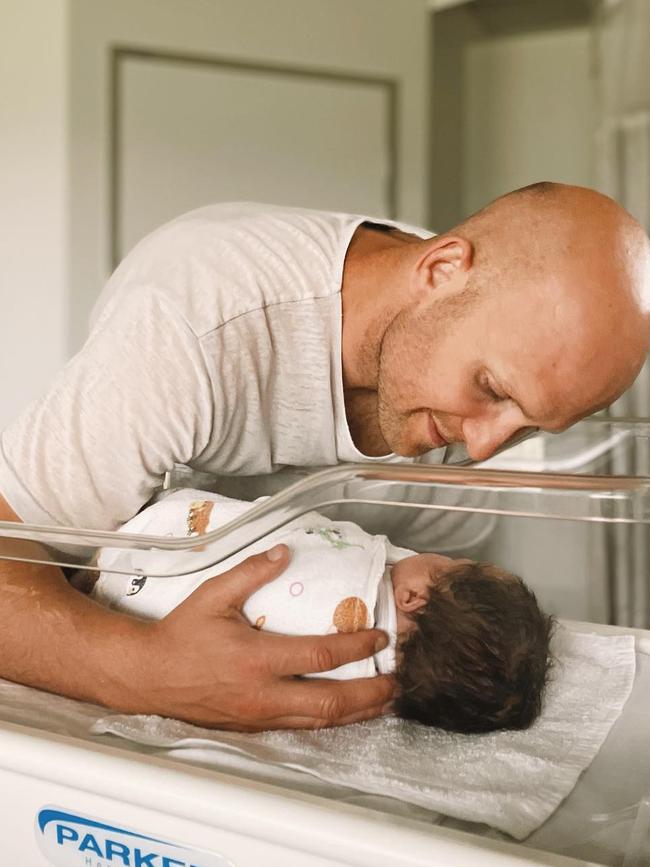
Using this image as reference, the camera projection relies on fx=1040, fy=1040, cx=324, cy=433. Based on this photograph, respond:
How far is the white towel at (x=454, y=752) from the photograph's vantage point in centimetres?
60

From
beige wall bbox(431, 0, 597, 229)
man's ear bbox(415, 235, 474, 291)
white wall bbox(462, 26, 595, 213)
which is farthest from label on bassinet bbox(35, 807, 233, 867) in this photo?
white wall bbox(462, 26, 595, 213)

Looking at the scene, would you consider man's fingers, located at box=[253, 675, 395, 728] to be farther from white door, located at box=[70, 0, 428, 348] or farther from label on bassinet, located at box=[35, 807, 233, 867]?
white door, located at box=[70, 0, 428, 348]

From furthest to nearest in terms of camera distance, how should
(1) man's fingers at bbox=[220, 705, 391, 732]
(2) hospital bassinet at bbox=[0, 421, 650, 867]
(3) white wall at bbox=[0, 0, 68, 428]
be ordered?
(3) white wall at bbox=[0, 0, 68, 428] < (1) man's fingers at bbox=[220, 705, 391, 732] < (2) hospital bassinet at bbox=[0, 421, 650, 867]

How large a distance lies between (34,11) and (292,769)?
2.01 m

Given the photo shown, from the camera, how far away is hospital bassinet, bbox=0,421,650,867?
534 millimetres

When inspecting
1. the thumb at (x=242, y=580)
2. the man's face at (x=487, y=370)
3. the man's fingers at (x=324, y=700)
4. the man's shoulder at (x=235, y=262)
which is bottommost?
the man's fingers at (x=324, y=700)

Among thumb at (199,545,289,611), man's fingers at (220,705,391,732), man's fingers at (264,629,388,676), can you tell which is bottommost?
man's fingers at (220,705,391,732)

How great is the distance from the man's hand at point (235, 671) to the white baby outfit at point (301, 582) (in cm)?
2

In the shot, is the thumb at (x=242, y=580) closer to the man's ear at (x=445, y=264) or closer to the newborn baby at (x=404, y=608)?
the newborn baby at (x=404, y=608)

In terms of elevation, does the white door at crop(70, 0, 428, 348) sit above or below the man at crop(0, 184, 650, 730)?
above

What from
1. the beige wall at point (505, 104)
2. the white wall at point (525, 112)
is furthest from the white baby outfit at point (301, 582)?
the white wall at point (525, 112)

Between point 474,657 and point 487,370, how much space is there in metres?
0.22

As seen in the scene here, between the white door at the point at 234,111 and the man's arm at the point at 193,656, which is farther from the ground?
the white door at the point at 234,111

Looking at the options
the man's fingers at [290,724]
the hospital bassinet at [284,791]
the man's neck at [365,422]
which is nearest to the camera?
the hospital bassinet at [284,791]
